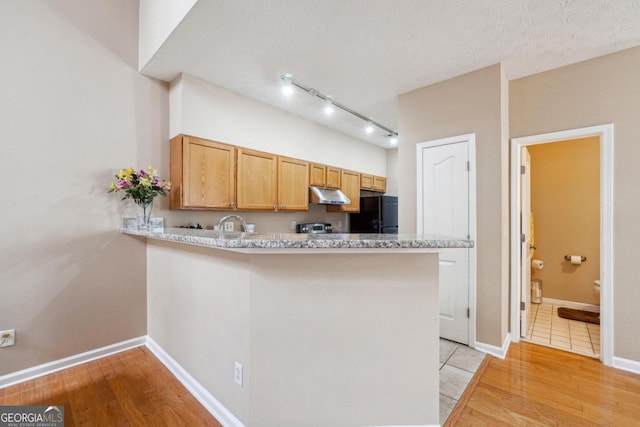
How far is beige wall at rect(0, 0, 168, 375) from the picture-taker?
2.02 m

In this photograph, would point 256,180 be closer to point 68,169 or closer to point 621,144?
point 68,169

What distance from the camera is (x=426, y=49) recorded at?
2.25m

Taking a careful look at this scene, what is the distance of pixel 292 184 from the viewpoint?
3.69 metres

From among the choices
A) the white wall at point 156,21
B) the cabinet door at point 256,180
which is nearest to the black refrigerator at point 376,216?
the cabinet door at point 256,180

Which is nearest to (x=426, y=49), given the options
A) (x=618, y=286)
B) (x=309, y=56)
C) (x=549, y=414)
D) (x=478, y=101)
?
(x=478, y=101)

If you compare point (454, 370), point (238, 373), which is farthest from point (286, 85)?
point (454, 370)

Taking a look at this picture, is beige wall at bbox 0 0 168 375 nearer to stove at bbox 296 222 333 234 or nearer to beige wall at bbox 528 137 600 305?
stove at bbox 296 222 333 234

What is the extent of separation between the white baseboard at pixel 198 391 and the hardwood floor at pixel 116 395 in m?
0.03

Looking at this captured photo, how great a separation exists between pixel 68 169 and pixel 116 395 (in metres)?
1.79

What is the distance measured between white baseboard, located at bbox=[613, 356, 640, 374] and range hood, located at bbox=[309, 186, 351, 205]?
3.14 m

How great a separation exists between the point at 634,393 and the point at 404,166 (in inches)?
97.7

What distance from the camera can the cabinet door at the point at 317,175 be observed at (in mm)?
3971

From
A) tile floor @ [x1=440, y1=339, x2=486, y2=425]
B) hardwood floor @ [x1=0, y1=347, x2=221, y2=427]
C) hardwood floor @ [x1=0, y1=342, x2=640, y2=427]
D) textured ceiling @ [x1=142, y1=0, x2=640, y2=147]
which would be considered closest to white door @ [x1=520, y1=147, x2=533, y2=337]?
hardwood floor @ [x1=0, y1=342, x2=640, y2=427]

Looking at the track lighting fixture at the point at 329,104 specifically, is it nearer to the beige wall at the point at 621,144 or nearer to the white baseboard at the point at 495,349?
the beige wall at the point at 621,144
